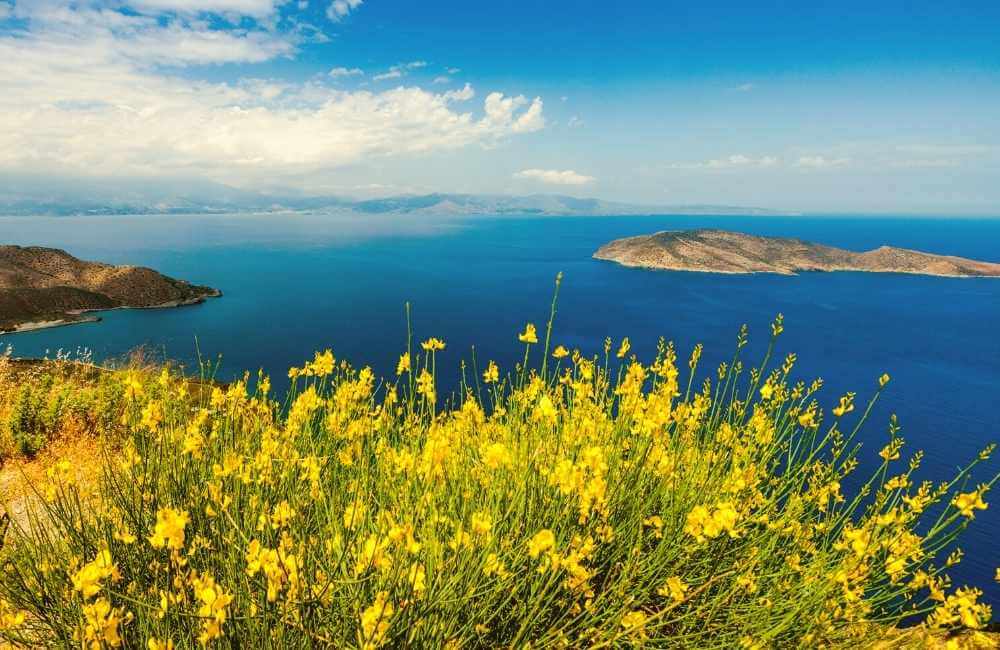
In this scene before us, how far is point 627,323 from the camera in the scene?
291ft

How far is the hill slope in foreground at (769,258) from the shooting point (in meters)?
154

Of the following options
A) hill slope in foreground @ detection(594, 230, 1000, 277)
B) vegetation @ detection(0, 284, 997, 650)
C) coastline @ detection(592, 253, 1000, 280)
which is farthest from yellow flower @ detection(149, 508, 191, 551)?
hill slope in foreground @ detection(594, 230, 1000, 277)

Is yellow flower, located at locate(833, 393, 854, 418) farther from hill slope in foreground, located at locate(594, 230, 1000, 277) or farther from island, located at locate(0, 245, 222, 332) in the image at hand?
hill slope in foreground, located at locate(594, 230, 1000, 277)

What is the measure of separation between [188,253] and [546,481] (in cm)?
20300

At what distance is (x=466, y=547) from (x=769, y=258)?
7310 inches

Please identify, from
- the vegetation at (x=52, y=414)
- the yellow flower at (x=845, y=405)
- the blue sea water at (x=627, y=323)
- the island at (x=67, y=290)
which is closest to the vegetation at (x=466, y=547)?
the yellow flower at (x=845, y=405)

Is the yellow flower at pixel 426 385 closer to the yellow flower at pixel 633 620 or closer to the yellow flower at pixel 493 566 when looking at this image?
the yellow flower at pixel 493 566

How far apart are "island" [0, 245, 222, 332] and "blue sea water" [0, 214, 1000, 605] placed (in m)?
5.29

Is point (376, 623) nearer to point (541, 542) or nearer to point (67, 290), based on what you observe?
point (541, 542)

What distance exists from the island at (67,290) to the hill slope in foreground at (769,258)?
135m

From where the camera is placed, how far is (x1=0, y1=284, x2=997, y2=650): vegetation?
2744 millimetres

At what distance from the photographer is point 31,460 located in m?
9.30

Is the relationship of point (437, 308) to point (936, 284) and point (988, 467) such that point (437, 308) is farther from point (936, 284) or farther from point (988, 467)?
point (936, 284)

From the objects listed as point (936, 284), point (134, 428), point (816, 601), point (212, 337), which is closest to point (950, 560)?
point (816, 601)
